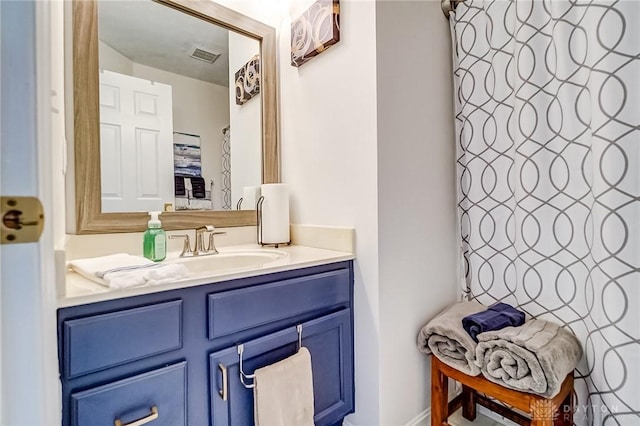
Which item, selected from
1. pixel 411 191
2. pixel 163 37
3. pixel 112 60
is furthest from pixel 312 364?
pixel 163 37

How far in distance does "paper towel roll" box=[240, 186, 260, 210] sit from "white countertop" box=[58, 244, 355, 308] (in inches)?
14.2

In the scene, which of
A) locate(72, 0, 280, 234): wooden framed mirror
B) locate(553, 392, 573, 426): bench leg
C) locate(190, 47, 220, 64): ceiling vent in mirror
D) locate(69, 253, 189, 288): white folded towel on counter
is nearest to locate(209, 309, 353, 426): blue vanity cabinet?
locate(69, 253, 189, 288): white folded towel on counter

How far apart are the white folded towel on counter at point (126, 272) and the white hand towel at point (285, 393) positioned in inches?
15.8

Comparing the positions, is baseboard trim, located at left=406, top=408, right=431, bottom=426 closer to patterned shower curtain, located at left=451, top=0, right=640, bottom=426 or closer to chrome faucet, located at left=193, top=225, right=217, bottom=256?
patterned shower curtain, located at left=451, top=0, right=640, bottom=426

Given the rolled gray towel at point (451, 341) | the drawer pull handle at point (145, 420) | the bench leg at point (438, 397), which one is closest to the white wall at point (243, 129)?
the drawer pull handle at point (145, 420)

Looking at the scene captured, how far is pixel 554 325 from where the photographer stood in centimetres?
116

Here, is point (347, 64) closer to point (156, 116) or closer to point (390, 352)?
point (156, 116)

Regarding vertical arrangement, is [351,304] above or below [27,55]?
below

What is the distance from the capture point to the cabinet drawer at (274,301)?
0.90 metres

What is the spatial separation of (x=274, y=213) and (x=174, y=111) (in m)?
0.62

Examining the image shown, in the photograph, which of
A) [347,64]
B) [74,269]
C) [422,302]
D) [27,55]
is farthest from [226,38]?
[422,302]

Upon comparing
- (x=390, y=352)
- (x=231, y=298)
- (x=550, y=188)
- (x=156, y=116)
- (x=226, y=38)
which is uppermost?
(x=226, y=38)

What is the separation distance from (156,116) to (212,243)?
582mm

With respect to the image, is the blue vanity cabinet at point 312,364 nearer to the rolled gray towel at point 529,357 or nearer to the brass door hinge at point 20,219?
the rolled gray towel at point 529,357
